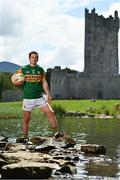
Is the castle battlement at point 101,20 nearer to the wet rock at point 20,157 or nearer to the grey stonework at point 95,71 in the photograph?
the grey stonework at point 95,71

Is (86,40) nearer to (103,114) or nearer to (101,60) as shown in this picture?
(101,60)

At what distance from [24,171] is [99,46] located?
100 meters

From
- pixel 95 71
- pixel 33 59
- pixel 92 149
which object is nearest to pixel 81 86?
pixel 95 71

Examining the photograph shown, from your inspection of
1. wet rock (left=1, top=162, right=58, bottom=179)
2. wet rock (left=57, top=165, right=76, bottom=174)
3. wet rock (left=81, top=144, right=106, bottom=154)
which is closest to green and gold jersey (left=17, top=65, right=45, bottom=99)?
wet rock (left=81, top=144, right=106, bottom=154)

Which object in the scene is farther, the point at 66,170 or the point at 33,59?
the point at 33,59

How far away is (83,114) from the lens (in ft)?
214

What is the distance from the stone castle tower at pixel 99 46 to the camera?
110m

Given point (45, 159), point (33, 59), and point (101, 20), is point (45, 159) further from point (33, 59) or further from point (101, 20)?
point (101, 20)

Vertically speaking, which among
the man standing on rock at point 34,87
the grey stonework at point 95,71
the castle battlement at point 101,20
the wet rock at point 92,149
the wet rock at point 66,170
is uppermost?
the castle battlement at point 101,20

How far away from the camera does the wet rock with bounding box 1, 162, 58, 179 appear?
38.0ft

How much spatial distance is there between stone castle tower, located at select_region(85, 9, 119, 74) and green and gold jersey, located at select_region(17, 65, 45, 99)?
9273cm

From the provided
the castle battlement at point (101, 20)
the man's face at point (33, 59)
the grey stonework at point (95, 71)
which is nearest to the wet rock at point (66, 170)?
the man's face at point (33, 59)

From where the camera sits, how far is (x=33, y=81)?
16625 millimetres

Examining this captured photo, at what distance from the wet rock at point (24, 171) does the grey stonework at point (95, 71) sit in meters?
89.8
